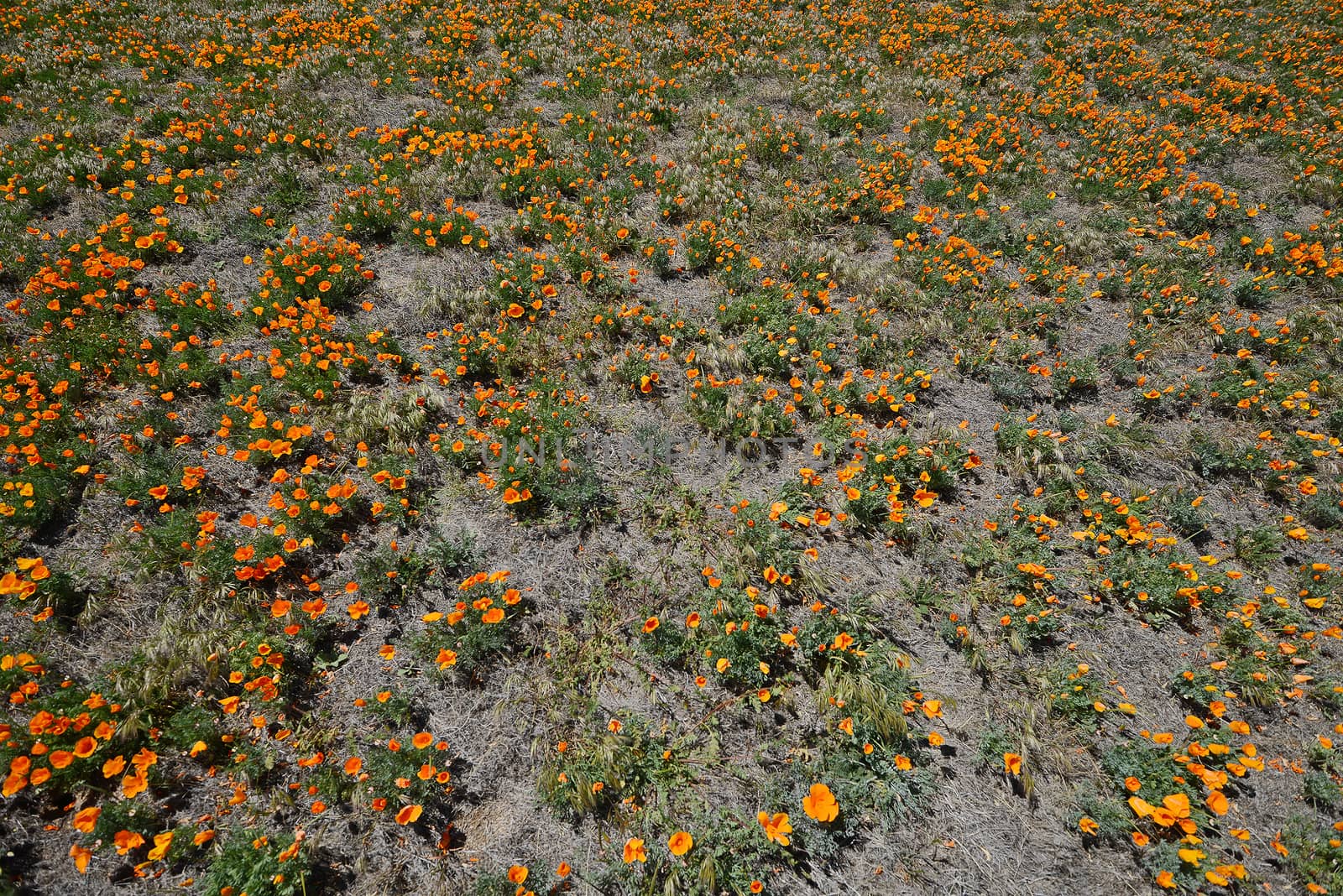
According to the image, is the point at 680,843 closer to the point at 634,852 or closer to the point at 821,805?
the point at 634,852

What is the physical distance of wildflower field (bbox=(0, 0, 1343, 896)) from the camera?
3623mm

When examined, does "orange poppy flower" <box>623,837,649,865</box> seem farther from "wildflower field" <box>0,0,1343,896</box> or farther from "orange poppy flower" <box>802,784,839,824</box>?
"orange poppy flower" <box>802,784,839,824</box>

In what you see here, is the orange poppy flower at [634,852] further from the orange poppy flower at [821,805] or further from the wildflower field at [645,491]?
the orange poppy flower at [821,805]

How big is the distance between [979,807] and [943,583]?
167 cm

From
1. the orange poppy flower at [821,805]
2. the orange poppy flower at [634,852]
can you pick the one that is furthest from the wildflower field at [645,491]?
the orange poppy flower at [634,852]

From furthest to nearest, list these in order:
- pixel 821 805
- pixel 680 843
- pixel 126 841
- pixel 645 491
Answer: pixel 645 491
pixel 821 805
pixel 680 843
pixel 126 841

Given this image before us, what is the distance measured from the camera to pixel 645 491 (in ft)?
17.6

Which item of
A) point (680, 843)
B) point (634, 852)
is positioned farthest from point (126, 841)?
point (680, 843)

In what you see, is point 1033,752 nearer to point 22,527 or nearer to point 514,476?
point 514,476

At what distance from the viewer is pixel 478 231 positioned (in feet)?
23.8

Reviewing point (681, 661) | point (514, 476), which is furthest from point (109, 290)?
point (681, 661)

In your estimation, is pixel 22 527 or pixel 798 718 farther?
pixel 22 527

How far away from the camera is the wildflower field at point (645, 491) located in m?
3.62

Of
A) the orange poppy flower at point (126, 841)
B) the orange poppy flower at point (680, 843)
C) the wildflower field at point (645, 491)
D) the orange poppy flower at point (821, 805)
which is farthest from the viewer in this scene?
the wildflower field at point (645, 491)
